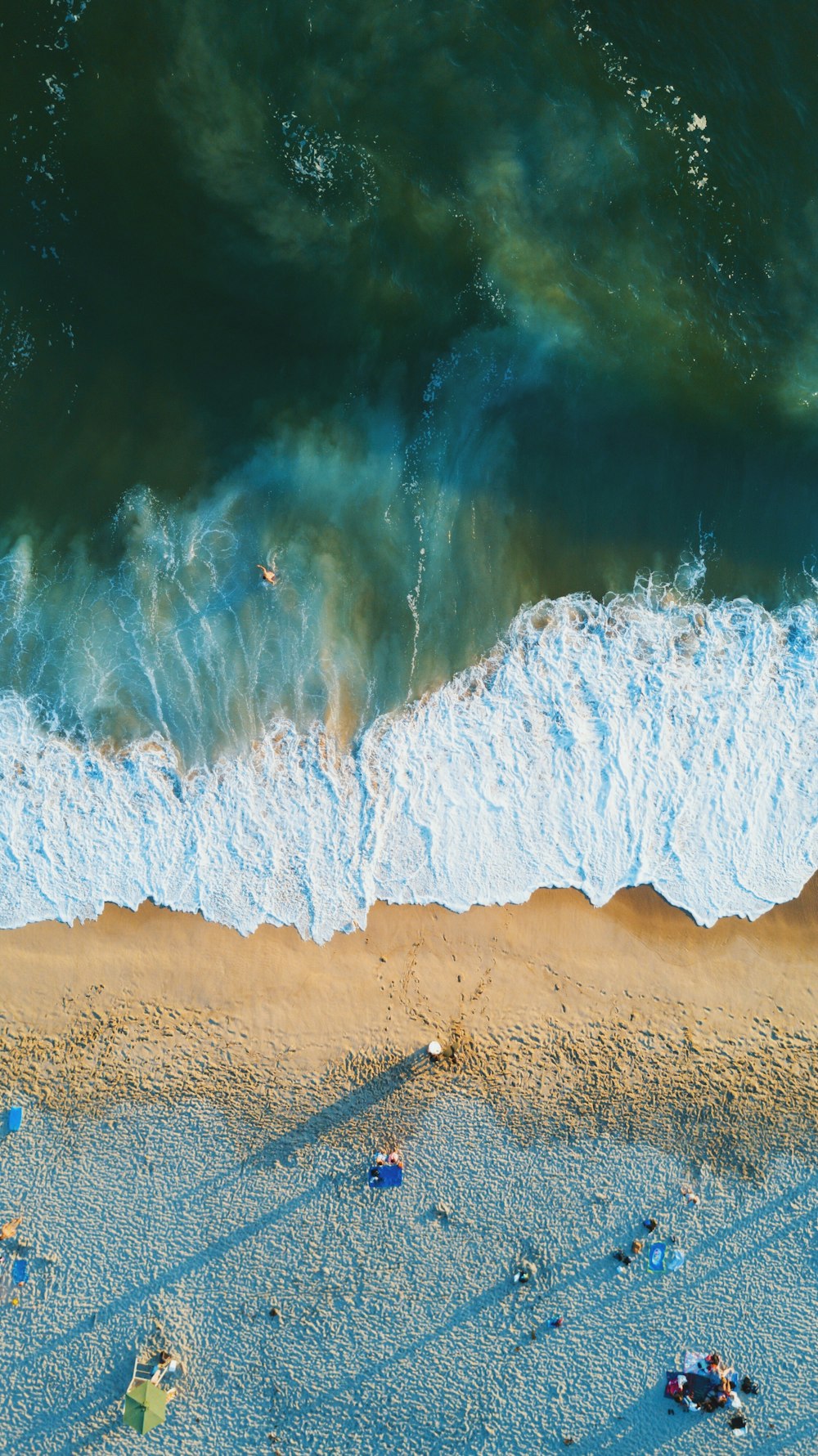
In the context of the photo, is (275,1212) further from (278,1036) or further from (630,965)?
(630,965)

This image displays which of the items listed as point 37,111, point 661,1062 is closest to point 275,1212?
point 661,1062

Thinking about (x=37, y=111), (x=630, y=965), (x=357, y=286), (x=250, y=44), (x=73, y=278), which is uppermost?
(x=250, y=44)

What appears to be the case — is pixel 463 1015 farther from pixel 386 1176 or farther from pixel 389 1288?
pixel 389 1288

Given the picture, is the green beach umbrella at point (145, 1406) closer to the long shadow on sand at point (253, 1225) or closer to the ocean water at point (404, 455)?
the long shadow on sand at point (253, 1225)

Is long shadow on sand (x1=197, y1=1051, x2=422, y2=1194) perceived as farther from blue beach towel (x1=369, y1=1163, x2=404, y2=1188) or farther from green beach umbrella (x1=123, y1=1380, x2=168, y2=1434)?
green beach umbrella (x1=123, y1=1380, x2=168, y2=1434)

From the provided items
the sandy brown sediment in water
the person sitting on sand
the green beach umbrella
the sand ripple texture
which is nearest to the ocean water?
the sandy brown sediment in water

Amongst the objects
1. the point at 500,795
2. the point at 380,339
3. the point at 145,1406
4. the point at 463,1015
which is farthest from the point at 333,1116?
the point at 380,339
